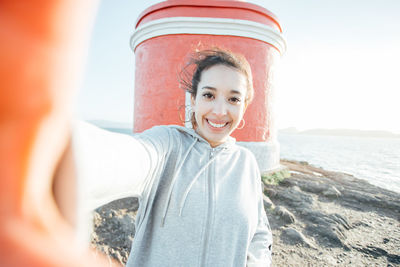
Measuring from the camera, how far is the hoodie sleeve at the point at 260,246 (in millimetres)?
1383

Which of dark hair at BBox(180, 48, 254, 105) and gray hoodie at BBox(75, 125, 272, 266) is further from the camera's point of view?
dark hair at BBox(180, 48, 254, 105)

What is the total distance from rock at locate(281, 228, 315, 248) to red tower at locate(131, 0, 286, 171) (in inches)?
106

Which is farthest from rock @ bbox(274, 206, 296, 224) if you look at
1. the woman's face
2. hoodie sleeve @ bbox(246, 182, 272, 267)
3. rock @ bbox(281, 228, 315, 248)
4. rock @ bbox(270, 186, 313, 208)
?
the woman's face

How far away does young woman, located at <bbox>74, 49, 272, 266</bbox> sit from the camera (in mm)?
1095

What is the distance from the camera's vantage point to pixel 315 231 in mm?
4098

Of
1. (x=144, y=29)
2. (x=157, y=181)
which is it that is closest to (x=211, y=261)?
(x=157, y=181)

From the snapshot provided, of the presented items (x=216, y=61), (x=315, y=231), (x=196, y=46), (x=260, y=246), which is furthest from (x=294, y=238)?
(x=196, y=46)

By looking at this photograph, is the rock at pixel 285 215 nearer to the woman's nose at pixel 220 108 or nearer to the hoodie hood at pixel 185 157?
the hoodie hood at pixel 185 157

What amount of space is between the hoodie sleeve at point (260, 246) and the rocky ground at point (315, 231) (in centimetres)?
215

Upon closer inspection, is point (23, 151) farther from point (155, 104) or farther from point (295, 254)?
point (155, 104)

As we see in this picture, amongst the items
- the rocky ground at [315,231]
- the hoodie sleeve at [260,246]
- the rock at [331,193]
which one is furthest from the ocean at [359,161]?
the hoodie sleeve at [260,246]

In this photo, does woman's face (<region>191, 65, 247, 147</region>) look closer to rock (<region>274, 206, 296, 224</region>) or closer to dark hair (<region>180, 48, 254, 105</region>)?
dark hair (<region>180, 48, 254, 105</region>)

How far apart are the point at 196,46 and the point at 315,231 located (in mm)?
5182

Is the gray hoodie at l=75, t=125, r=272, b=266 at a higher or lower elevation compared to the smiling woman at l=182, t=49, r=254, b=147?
lower
